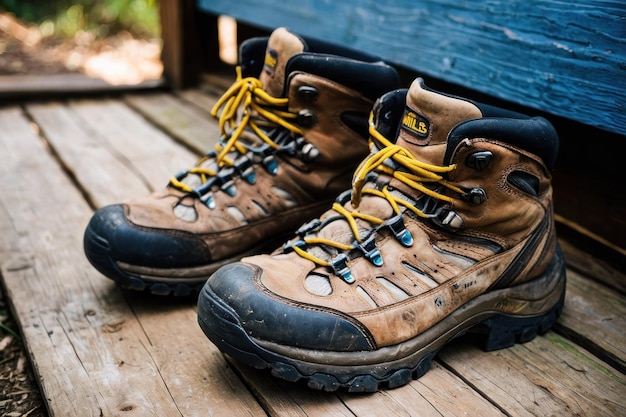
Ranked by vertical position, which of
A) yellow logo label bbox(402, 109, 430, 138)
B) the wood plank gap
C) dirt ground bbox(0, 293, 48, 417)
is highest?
yellow logo label bbox(402, 109, 430, 138)

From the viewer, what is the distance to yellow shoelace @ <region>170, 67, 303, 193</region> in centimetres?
139

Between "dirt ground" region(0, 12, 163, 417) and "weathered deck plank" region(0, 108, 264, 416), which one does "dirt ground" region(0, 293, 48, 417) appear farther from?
"dirt ground" region(0, 12, 163, 417)

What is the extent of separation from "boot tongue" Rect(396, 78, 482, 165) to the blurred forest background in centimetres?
446

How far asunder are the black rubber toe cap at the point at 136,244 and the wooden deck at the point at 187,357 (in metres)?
0.12

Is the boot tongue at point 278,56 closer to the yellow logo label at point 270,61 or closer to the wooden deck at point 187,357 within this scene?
the yellow logo label at point 270,61

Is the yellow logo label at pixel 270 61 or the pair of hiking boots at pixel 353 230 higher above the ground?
the yellow logo label at pixel 270 61

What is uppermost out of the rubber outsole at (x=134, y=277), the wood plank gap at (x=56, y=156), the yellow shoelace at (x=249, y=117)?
the yellow shoelace at (x=249, y=117)

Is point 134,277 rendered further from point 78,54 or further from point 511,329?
point 78,54

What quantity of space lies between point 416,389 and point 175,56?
2.62 m

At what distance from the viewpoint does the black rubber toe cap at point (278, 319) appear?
3.37 ft

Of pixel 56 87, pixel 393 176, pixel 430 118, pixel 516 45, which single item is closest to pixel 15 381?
pixel 393 176

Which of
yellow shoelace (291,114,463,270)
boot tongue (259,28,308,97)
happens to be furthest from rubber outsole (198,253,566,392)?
boot tongue (259,28,308,97)

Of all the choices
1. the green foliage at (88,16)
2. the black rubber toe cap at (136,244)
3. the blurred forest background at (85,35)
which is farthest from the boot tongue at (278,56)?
the green foliage at (88,16)

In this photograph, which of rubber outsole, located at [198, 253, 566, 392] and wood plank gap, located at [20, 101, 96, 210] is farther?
wood plank gap, located at [20, 101, 96, 210]
